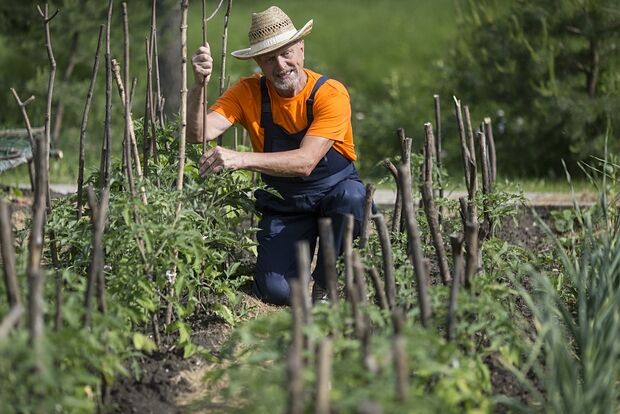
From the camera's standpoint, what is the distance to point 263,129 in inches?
193

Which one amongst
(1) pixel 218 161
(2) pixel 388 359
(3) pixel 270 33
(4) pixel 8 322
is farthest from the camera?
(3) pixel 270 33

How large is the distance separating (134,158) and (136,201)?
0.56 meters

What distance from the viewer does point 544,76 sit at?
26.2ft

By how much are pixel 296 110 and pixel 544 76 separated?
371 centimetres

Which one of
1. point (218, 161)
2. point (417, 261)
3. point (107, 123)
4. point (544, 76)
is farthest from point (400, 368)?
point (544, 76)

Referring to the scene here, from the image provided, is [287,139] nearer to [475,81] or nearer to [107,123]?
[107,123]

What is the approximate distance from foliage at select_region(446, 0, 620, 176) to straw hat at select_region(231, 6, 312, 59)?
3391 mm

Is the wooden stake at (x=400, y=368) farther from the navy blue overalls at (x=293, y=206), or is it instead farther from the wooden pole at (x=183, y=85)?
the navy blue overalls at (x=293, y=206)

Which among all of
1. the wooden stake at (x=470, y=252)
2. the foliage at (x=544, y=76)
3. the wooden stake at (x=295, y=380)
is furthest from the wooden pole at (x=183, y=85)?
the foliage at (x=544, y=76)

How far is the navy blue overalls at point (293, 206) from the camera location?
482 cm

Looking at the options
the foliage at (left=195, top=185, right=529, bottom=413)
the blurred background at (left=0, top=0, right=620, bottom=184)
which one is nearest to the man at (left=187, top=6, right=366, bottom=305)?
the foliage at (left=195, top=185, right=529, bottom=413)

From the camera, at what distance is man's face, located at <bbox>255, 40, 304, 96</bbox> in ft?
15.4

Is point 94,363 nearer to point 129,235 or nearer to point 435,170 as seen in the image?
point 129,235

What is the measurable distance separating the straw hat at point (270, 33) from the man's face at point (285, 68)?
0.05 m
